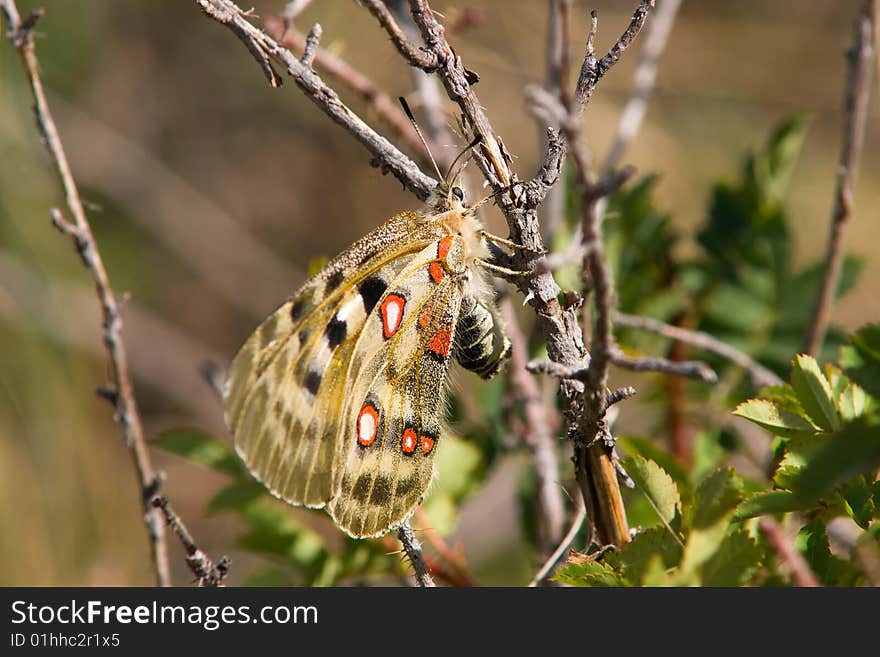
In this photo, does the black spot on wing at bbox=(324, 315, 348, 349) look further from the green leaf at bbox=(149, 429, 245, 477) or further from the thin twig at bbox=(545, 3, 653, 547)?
the thin twig at bbox=(545, 3, 653, 547)

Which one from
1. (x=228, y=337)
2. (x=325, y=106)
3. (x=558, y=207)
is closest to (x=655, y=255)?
(x=558, y=207)

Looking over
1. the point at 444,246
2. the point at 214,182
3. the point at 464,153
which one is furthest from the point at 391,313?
the point at 214,182

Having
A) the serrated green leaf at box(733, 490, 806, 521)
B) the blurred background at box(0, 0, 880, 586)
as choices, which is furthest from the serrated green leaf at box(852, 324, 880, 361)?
the blurred background at box(0, 0, 880, 586)

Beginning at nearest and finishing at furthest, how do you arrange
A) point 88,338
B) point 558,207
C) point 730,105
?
point 558,207
point 88,338
point 730,105

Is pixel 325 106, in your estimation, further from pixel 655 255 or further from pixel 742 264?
pixel 742 264

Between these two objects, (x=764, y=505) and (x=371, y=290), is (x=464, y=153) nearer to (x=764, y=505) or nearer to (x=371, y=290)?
(x=371, y=290)

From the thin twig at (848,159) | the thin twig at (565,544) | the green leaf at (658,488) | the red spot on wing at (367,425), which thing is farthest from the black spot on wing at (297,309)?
the thin twig at (848,159)

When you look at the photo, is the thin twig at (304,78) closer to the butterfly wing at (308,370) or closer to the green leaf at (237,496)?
the butterfly wing at (308,370)
